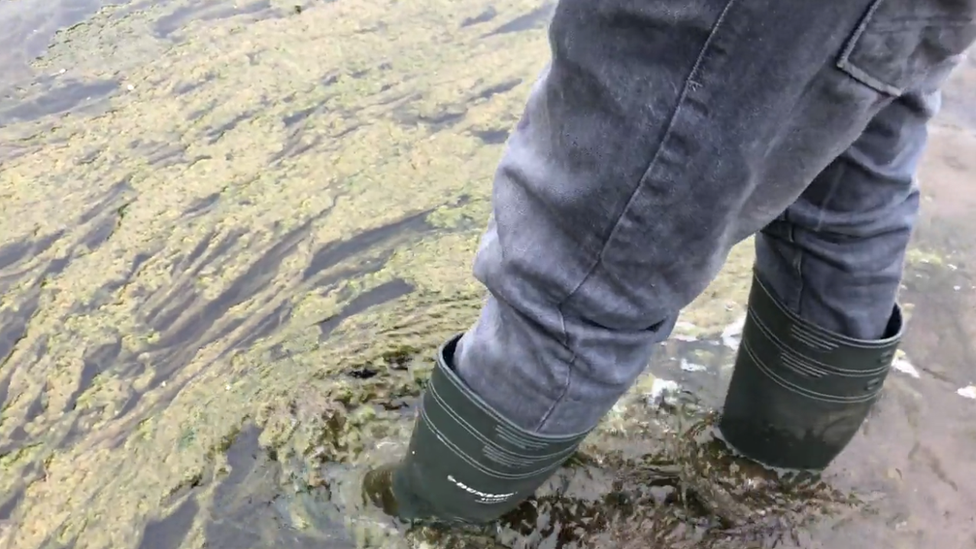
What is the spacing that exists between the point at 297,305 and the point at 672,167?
1086mm

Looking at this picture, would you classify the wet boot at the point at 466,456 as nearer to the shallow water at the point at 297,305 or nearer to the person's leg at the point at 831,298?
the shallow water at the point at 297,305

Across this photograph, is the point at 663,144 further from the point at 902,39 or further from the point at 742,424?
the point at 742,424

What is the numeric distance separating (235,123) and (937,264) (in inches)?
62.8

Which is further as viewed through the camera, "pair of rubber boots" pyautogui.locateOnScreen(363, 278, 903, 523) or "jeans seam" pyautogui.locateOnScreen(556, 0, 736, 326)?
"pair of rubber boots" pyautogui.locateOnScreen(363, 278, 903, 523)

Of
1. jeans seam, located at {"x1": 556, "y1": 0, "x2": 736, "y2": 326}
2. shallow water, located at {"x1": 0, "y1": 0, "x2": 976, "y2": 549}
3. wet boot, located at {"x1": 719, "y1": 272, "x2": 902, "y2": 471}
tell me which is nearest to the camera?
jeans seam, located at {"x1": 556, "y1": 0, "x2": 736, "y2": 326}

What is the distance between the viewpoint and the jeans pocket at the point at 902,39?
62 cm

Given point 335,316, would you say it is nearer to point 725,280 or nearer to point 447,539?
point 447,539

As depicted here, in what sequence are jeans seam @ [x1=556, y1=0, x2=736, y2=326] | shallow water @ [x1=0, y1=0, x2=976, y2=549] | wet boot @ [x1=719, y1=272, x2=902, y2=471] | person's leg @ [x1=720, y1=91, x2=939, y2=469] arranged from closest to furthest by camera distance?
jeans seam @ [x1=556, y1=0, x2=736, y2=326] < person's leg @ [x1=720, y1=91, x2=939, y2=469] < wet boot @ [x1=719, y1=272, x2=902, y2=471] < shallow water @ [x1=0, y1=0, x2=976, y2=549]

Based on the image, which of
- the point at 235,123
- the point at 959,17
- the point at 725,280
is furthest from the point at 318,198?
the point at 959,17

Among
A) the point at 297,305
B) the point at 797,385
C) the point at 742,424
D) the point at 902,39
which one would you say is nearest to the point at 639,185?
the point at 902,39

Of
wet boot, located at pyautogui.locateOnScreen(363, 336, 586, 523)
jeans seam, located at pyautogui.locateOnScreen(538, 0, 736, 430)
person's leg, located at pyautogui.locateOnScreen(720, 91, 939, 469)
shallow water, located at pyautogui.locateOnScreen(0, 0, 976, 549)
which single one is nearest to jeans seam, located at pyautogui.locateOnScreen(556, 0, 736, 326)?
jeans seam, located at pyautogui.locateOnScreen(538, 0, 736, 430)

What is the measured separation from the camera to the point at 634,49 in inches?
25.6

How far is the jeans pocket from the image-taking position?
616 millimetres

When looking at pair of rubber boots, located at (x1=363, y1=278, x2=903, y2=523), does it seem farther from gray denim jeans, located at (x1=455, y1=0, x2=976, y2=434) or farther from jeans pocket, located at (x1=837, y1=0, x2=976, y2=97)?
jeans pocket, located at (x1=837, y1=0, x2=976, y2=97)
